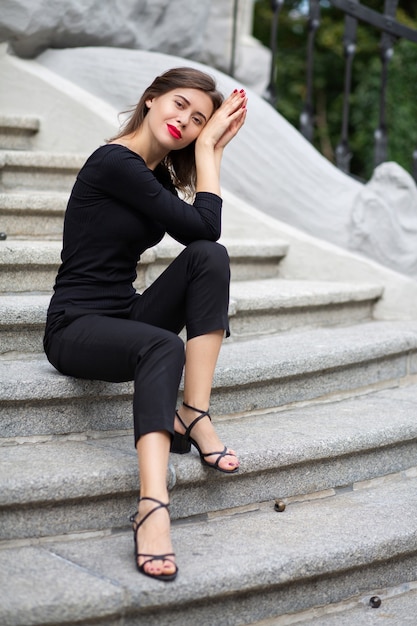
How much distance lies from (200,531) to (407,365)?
4.74 feet

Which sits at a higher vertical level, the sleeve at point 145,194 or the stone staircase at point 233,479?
the sleeve at point 145,194

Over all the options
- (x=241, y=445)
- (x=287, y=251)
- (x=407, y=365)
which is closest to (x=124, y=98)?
(x=287, y=251)

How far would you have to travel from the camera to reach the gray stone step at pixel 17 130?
13.2ft

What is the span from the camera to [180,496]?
2496mm

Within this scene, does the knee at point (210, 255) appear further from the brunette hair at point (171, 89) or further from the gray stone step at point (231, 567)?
the gray stone step at point (231, 567)

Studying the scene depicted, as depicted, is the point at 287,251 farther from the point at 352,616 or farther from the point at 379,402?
the point at 352,616

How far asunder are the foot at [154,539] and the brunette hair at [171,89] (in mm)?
1044

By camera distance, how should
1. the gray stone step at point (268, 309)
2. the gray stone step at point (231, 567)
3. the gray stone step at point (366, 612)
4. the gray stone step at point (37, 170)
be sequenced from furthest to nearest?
the gray stone step at point (37, 170)
the gray stone step at point (268, 309)
the gray stone step at point (366, 612)
the gray stone step at point (231, 567)

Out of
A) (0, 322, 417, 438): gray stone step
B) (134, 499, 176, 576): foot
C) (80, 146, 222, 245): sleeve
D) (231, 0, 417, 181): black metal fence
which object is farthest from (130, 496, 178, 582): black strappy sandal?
(231, 0, 417, 181): black metal fence

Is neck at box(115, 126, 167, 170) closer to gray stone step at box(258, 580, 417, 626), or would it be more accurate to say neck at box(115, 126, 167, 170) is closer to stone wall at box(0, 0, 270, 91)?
gray stone step at box(258, 580, 417, 626)

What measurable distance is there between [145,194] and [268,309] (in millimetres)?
1121

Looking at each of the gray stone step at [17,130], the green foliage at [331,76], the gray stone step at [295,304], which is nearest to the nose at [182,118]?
the gray stone step at [295,304]

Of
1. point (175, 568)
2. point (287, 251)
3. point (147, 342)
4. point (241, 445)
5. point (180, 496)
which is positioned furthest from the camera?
point (287, 251)

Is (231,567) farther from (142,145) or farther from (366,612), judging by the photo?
(142,145)
